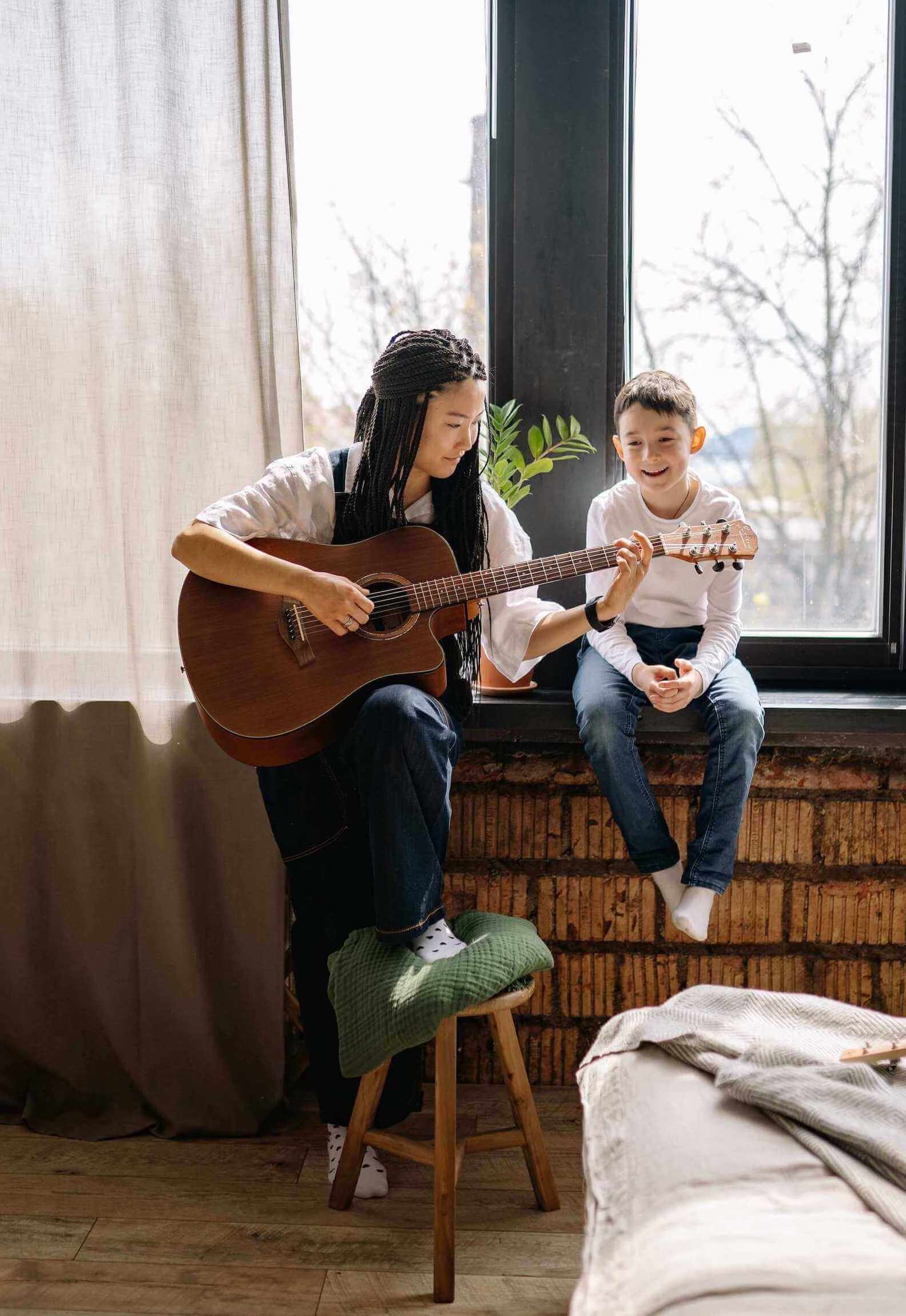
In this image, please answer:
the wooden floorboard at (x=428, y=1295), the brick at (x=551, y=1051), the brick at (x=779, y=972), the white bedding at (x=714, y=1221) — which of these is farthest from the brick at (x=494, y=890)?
the white bedding at (x=714, y=1221)

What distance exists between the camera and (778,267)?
204 centimetres

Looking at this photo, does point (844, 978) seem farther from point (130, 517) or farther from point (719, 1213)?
point (130, 517)

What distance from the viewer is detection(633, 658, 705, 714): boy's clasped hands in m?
1.67

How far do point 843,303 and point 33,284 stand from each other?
1.59m

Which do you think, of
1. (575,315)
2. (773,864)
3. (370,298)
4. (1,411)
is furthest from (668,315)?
(1,411)

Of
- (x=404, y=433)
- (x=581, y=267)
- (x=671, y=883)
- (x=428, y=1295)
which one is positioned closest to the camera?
(x=428, y=1295)

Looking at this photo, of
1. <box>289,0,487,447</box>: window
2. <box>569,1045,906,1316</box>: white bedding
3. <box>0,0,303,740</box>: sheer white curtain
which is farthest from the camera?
<box>289,0,487,447</box>: window

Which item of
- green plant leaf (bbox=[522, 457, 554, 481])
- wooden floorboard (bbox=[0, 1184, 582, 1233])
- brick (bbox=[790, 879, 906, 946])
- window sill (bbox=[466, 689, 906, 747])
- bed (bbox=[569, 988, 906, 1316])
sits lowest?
wooden floorboard (bbox=[0, 1184, 582, 1233])

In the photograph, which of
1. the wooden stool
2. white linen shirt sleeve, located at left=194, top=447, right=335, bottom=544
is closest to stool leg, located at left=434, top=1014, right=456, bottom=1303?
the wooden stool

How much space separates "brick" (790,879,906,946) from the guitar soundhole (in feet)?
3.06

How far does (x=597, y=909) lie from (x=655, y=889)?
12 centimetres

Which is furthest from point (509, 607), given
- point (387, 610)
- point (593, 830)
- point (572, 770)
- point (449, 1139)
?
point (449, 1139)

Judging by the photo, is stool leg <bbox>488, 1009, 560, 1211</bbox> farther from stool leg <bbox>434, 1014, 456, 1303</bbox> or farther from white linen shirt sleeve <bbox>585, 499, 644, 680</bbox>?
white linen shirt sleeve <bbox>585, 499, 644, 680</bbox>

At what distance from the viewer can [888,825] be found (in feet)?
6.09
